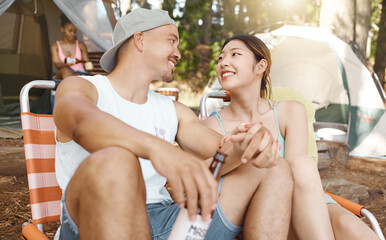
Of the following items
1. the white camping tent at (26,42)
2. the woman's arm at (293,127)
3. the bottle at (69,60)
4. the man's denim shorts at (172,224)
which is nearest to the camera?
the man's denim shorts at (172,224)

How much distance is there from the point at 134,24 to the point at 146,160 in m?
0.71

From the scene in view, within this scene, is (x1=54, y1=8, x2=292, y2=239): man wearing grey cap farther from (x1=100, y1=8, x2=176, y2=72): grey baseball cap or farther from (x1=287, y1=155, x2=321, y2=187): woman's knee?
(x1=287, y1=155, x2=321, y2=187): woman's knee

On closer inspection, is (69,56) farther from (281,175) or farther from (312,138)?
(281,175)

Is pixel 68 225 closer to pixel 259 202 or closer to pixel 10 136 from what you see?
pixel 259 202

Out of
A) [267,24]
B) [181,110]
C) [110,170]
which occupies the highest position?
[110,170]

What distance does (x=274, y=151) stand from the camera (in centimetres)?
131

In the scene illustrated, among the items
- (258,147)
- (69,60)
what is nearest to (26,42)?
(69,60)

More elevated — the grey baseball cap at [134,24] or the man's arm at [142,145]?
the grey baseball cap at [134,24]

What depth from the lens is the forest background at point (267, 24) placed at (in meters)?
7.05

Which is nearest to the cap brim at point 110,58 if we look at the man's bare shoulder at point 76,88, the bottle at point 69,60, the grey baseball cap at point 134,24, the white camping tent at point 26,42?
the grey baseball cap at point 134,24

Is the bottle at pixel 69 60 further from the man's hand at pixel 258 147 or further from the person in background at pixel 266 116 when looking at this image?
the man's hand at pixel 258 147

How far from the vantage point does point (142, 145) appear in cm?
109

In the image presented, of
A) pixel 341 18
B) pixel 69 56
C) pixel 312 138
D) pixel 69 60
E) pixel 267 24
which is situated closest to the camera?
pixel 312 138

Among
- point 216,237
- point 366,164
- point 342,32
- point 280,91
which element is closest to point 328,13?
point 342,32
